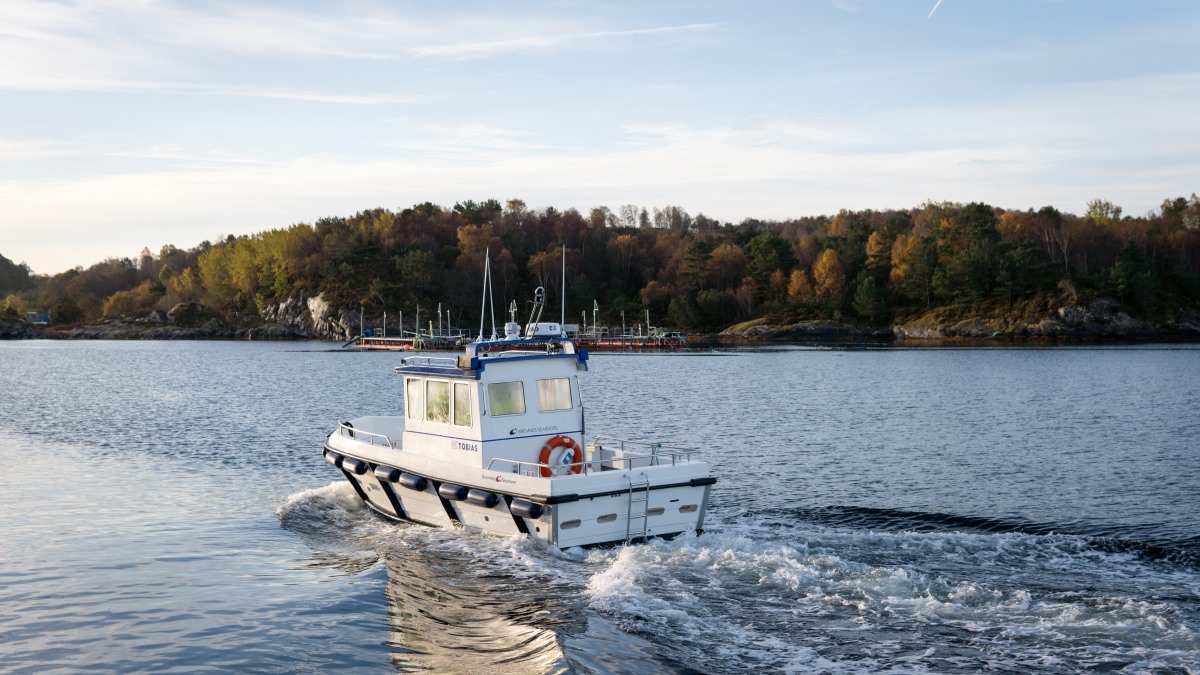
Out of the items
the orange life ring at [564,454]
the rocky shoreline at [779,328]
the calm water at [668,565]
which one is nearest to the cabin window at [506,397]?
the orange life ring at [564,454]

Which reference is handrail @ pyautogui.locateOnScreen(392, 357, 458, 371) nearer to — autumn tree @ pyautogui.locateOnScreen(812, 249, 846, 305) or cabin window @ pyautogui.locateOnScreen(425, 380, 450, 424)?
cabin window @ pyautogui.locateOnScreen(425, 380, 450, 424)

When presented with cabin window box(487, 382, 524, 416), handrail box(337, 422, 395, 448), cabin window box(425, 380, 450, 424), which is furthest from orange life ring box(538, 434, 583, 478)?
handrail box(337, 422, 395, 448)

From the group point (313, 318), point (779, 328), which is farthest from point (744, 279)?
point (313, 318)

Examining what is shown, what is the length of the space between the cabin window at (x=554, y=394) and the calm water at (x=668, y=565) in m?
2.89

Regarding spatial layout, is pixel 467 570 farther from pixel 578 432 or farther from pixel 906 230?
pixel 906 230

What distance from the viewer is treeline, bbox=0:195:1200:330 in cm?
13912

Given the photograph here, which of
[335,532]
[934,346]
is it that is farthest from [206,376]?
[934,346]

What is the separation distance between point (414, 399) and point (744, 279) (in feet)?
481

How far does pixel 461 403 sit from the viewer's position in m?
19.5

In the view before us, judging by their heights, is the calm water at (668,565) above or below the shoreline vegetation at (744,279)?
below

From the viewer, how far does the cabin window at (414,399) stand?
20.7 meters

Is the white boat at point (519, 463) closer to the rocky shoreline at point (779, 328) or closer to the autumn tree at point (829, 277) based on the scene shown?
the rocky shoreline at point (779, 328)

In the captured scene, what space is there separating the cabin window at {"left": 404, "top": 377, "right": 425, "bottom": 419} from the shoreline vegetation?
382ft

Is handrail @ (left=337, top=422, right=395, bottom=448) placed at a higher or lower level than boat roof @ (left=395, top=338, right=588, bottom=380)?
lower
